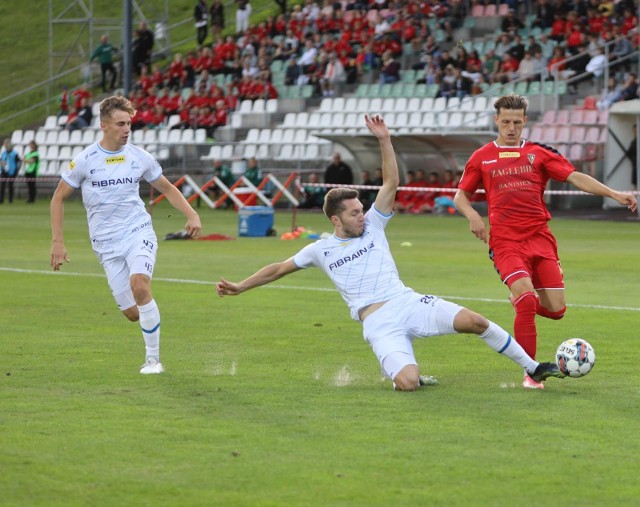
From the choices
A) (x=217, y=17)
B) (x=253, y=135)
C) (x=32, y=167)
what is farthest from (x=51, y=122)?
(x=253, y=135)

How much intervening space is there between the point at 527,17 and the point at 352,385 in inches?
1216

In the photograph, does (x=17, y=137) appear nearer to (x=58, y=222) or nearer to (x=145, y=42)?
(x=145, y=42)

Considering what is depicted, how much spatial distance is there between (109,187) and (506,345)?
333 cm

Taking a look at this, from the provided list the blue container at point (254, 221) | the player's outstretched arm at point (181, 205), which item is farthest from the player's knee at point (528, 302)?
the blue container at point (254, 221)

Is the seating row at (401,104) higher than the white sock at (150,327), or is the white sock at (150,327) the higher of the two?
the white sock at (150,327)

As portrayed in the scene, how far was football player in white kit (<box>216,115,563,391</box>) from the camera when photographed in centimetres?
917

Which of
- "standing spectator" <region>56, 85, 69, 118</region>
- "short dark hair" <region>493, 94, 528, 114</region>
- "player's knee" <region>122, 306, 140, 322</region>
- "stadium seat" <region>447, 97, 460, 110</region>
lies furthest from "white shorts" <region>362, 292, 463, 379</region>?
"standing spectator" <region>56, 85, 69, 118</region>

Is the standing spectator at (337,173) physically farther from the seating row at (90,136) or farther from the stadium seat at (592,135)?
the seating row at (90,136)

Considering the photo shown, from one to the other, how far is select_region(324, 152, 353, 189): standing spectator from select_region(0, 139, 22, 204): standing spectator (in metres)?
12.4

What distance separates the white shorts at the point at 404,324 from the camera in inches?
363

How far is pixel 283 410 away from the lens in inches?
331

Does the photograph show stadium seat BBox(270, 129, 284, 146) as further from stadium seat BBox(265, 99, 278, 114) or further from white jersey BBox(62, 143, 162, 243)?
white jersey BBox(62, 143, 162, 243)

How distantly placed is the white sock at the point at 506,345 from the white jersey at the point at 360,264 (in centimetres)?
75

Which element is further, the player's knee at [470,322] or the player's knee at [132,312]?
the player's knee at [132,312]
